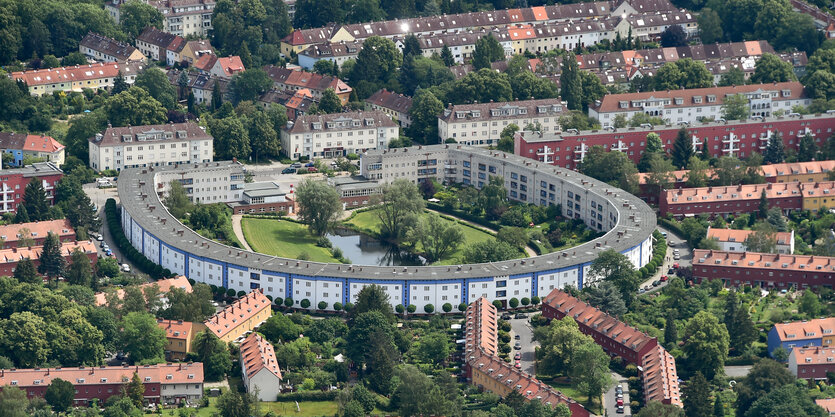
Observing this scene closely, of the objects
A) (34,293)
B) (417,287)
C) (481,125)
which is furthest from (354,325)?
(481,125)

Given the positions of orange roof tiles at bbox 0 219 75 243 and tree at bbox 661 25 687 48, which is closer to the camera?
orange roof tiles at bbox 0 219 75 243

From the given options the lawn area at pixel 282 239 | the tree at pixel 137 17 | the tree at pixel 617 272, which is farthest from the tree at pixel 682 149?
the tree at pixel 137 17

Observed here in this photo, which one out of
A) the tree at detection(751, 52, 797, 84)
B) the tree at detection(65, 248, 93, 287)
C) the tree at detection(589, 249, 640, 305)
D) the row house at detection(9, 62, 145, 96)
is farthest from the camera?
the tree at detection(751, 52, 797, 84)

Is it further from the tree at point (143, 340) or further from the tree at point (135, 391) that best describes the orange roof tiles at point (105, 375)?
the tree at point (143, 340)

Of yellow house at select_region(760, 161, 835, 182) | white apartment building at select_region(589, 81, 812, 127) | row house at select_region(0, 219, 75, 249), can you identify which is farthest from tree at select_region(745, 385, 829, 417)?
white apartment building at select_region(589, 81, 812, 127)

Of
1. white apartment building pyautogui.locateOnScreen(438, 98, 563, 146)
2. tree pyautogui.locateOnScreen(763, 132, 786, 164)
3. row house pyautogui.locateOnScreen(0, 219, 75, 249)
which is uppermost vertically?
white apartment building pyautogui.locateOnScreen(438, 98, 563, 146)

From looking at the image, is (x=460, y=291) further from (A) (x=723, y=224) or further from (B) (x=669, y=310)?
(A) (x=723, y=224)

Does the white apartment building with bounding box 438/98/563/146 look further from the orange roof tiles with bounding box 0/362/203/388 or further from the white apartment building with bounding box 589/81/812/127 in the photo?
the orange roof tiles with bounding box 0/362/203/388
